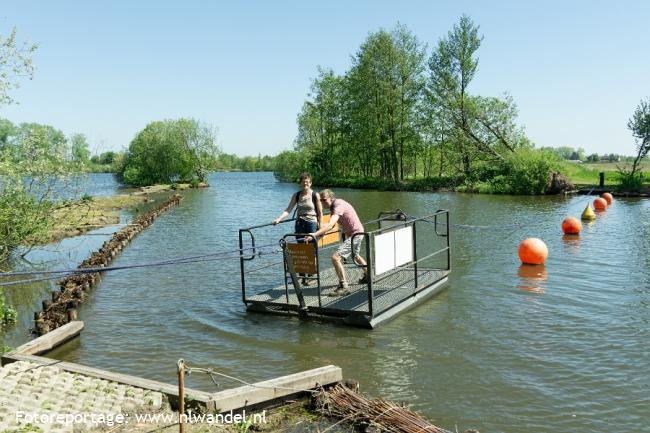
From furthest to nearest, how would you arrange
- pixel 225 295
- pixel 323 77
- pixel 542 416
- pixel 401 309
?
1. pixel 323 77
2. pixel 225 295
3. pixel 401 309
4. pixel 542 416

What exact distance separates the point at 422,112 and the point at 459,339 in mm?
52959

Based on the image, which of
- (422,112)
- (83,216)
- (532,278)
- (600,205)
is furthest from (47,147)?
(422,112)

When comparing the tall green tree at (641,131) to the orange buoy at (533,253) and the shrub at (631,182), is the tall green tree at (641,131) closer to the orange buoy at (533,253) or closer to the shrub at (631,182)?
the shrub at (631,182)

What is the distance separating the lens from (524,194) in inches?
1775

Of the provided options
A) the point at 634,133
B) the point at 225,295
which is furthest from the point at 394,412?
the point at 634,133

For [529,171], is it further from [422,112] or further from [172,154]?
[172,154]

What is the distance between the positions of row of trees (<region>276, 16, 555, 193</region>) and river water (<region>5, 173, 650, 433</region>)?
36.4m

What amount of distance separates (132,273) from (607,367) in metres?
13.4

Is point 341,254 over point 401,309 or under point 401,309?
over

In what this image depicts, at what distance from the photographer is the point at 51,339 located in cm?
937

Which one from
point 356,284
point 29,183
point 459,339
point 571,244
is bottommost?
point 459,339

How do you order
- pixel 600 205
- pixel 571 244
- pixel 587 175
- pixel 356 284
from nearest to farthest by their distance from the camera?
pixel 356 284 < pixel 571 244 < pixel 600 205 < pixel 587 175

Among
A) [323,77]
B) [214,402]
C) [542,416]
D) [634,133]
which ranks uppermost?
[323,77]

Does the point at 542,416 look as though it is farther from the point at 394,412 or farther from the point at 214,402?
the point at 214,402
